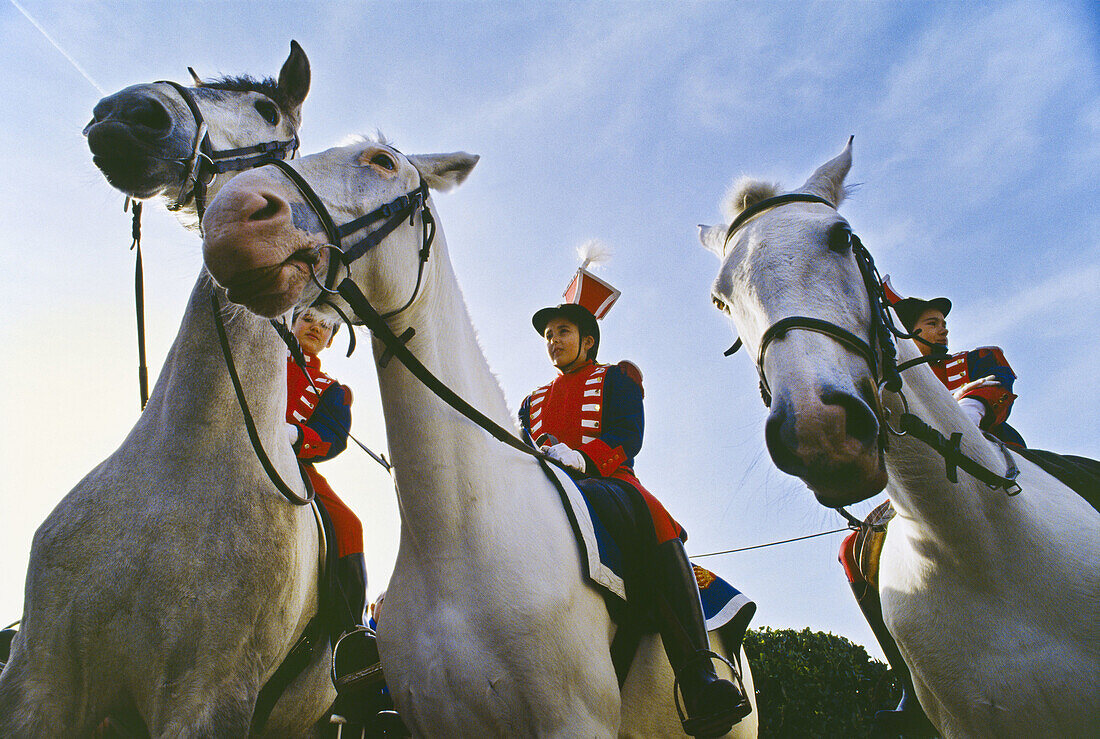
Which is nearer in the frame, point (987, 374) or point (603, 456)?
point (603, 456)

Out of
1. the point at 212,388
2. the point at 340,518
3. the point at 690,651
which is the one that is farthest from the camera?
the point at 340,518

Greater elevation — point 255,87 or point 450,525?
point 255,87

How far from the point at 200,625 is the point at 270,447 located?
0.89 meters

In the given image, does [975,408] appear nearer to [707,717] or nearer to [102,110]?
[707,717]

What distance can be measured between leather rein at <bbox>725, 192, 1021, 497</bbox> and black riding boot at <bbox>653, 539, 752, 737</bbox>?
3.27ft

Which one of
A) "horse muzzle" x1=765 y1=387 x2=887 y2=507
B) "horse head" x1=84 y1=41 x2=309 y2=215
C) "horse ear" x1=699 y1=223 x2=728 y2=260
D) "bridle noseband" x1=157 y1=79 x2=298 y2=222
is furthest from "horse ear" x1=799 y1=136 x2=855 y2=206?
"horse head" x1=84 y1=41 x2=309 y2=215

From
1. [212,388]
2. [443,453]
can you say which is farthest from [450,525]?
[212,388]

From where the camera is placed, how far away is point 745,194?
3.46 metres

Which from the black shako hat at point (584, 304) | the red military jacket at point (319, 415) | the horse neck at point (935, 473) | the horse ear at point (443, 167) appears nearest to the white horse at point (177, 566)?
the red military jacket at point (319, 415)

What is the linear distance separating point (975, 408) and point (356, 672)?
4.10 metres

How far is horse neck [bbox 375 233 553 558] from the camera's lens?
9.43 ft

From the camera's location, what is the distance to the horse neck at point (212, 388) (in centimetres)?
329

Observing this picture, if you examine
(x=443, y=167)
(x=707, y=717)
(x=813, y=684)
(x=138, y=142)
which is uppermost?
(x=443, y=167)

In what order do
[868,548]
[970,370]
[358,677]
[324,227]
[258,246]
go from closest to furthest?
[258,246] → [324,227] → [358,677] → [868,548] → [970,370]
